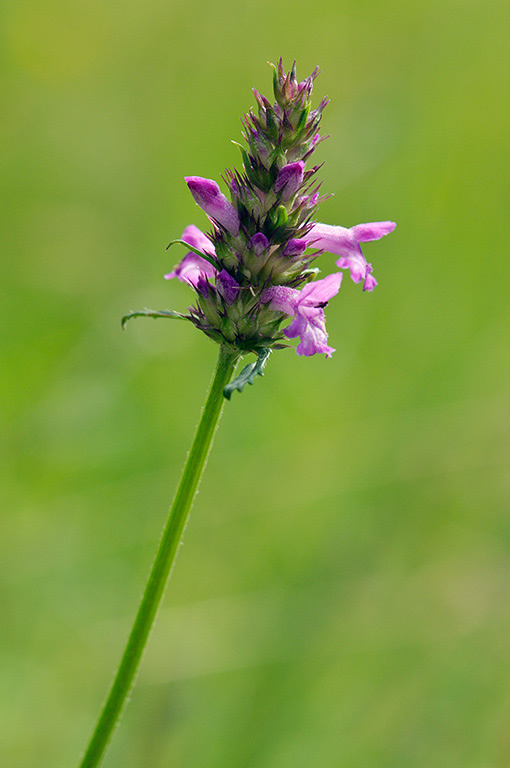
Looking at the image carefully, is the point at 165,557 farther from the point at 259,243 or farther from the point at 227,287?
the point at 259,243

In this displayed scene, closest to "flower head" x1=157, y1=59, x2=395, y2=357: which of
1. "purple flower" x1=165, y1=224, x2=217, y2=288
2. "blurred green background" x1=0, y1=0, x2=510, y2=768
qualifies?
"purple flower" x1=165, y1=224, x2=217, y2=288

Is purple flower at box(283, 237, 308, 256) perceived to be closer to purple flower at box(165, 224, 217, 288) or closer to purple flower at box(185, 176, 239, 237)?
purple flower at box(185, 176, 239, 237)

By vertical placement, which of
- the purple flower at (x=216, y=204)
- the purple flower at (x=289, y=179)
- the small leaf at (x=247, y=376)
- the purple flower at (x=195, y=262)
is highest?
the purple flower at (x=289, y=179)

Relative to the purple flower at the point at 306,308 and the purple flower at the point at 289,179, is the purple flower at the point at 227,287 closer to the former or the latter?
the purple flower at the point at 306,308

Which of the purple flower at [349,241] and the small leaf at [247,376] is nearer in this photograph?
the small leaf at [247,376]

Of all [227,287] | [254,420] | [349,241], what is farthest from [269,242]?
[254,420]

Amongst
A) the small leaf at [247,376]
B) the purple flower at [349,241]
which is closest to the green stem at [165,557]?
the small leaf at [247,376]

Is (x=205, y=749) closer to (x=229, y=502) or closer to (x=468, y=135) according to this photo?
(x=229, y=502)
